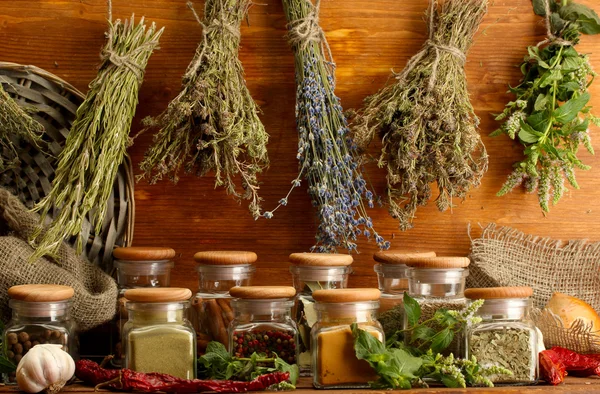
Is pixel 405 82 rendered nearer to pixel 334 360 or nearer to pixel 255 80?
pixel 255 80

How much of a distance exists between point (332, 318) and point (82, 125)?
0.73m

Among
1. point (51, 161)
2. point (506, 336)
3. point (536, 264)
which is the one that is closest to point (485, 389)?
point (506, 336)

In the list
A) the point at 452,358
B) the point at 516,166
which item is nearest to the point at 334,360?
the point at 452,358

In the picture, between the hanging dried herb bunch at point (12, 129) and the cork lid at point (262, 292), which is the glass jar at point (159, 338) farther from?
the hanging dried herb bunch at point (12, 129)

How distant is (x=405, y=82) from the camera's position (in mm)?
1677

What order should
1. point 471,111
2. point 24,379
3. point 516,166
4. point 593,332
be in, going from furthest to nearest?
point 516,166 → point 471,111 → point 593,332 → point 24,379

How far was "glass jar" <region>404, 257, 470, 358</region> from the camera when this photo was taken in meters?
1.48

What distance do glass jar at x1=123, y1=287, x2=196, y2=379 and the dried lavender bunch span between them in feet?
1.14

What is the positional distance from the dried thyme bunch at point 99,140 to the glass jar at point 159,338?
0.25m

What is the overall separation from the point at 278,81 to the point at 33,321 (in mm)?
848

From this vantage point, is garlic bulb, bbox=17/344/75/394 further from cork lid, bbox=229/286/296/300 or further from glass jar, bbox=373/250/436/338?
glass jar, bbox=373/250/436/338

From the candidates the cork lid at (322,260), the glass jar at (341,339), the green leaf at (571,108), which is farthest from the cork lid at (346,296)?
the green leaf at (571,108)

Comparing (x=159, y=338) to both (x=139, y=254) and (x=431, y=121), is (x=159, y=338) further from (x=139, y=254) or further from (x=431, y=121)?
(x=431, y=121)

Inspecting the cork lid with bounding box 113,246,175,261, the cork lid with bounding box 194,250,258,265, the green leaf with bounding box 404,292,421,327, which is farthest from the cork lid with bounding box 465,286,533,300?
the cork lid with bounding box 113,246,175,261
